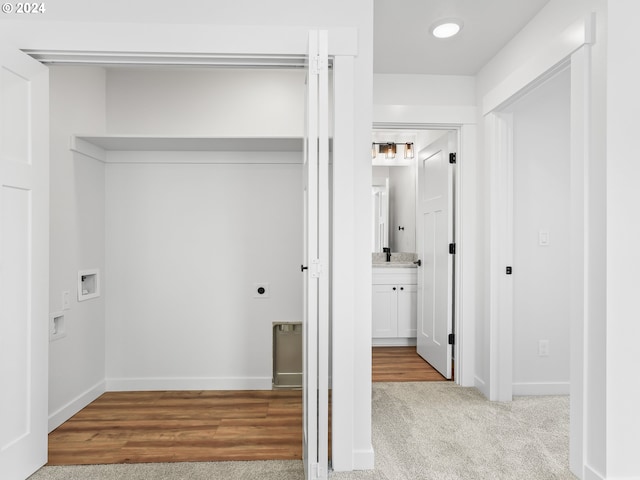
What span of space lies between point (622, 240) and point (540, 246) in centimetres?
130

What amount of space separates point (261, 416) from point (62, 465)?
3.60 feet

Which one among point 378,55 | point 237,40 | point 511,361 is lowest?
point 511,361

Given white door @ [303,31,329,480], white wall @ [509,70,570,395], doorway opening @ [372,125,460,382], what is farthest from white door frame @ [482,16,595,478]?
white door @ [303,31,329,480]

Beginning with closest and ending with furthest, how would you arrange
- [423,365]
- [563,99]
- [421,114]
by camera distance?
[563,99], [421,114], [423,365]

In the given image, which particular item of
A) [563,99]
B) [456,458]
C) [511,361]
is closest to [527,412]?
[511,361]

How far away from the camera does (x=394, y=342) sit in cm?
479

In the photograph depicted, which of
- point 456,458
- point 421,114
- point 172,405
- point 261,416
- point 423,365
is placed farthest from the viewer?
point 423,365

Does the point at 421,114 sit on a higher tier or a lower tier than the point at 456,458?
higher

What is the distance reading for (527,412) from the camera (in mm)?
2859

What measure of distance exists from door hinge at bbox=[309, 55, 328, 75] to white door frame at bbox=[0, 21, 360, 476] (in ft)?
0.70

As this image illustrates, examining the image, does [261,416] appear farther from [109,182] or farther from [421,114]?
[421,114]

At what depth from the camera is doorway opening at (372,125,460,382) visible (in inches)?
141

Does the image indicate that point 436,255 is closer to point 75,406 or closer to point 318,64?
point 318,64

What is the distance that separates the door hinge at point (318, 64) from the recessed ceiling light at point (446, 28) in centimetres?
119
